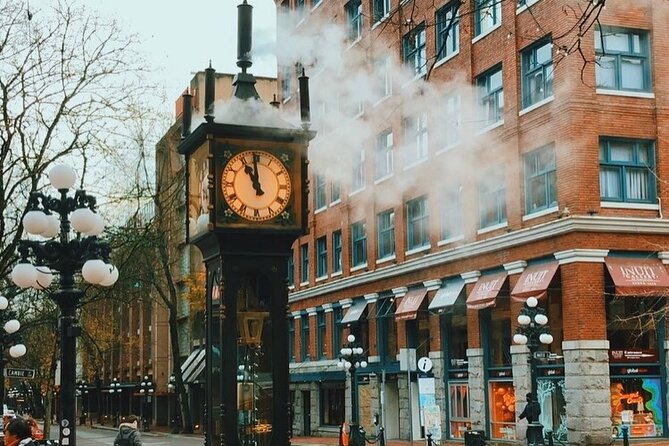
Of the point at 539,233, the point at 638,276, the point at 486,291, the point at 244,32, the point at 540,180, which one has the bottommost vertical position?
the point at 486,291

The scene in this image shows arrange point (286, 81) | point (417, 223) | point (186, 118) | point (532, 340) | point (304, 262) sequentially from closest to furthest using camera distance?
point (186, 118), point (286, 81), point (532, 340), point (417, 223), point (304, 262)

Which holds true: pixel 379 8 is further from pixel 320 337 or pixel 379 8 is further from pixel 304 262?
pixel 304 262

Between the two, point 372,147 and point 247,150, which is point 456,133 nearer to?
point 372,147

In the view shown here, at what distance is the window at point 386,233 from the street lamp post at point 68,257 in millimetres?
25767

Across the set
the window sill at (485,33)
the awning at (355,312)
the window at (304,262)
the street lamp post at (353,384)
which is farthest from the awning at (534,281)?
the window at (304,262)

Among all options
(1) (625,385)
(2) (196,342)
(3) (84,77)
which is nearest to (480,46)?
(1) (625,385)

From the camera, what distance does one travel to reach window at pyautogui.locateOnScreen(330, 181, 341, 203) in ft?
140

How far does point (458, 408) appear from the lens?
34.5 meters

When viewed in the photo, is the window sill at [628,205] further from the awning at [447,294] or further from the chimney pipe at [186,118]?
the chimney pipe at [186,118]

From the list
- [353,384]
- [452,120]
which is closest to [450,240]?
[452,120]

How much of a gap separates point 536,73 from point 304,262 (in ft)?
71.7

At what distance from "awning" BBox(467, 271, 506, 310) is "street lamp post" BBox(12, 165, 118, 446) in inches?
711

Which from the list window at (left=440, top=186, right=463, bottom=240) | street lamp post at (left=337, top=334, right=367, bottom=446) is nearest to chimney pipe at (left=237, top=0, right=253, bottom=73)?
street lamp post at (left=337, top=334, right=367, bottom=446)

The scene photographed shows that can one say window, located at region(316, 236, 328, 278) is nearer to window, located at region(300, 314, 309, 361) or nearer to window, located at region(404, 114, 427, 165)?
window, located at region(300, 314, 309, 361)
